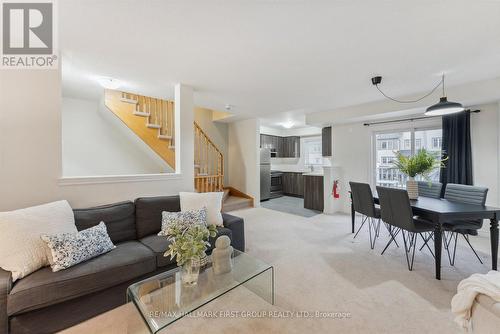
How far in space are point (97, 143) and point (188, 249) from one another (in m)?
4.26

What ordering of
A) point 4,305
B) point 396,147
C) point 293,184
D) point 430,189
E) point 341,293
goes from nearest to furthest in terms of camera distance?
1. point 4,305
2. point 341,293
3. point 430,189
4. point 396,147
5. point 293,184

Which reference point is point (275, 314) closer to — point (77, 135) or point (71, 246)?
point (71, 246)

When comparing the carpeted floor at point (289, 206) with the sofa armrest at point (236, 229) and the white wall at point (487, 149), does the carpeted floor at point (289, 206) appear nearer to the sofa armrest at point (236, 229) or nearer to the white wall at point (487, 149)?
the sofa armrest at point (236, 229)

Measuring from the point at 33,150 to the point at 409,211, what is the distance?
4.02 m

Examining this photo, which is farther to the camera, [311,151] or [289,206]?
[311,151]

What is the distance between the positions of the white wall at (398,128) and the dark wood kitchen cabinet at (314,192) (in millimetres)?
497

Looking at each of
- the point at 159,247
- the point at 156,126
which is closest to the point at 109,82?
the point at 156,126

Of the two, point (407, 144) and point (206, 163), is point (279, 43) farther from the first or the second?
point (407, 144)

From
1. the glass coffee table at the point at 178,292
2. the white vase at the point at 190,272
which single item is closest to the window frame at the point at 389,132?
the glass coffee table at the point at 178,292

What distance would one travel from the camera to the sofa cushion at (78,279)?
1424mm

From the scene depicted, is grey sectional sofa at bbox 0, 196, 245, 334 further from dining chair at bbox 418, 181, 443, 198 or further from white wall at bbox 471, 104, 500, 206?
white wall at bbox 471, 104, 500, 206

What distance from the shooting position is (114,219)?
2.30 m

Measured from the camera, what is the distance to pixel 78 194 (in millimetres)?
2357

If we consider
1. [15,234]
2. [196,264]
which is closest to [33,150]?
[15,234]
